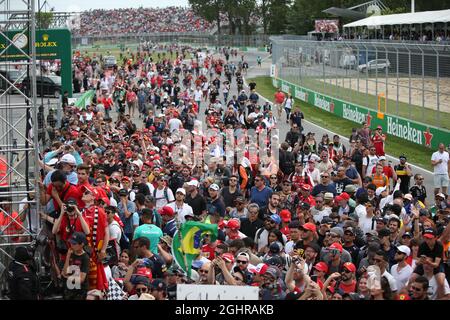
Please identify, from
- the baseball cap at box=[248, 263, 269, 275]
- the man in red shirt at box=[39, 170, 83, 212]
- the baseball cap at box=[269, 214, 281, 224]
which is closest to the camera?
the baseball cap at box=[248, 263, 269, 275]

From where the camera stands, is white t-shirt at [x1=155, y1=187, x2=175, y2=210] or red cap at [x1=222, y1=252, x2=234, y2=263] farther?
white t-shirt at [x1=155, y1=187, x2=175, y2=210]

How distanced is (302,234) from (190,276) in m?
1.99

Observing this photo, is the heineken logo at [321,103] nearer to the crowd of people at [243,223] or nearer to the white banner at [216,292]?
the crowd of people at [243,223]

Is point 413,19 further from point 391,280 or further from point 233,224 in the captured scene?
point 391,280

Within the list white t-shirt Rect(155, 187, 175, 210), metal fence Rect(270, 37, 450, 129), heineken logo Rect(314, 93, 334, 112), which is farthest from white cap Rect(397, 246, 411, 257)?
heineken logo Rect(314, 93, 334, 112)

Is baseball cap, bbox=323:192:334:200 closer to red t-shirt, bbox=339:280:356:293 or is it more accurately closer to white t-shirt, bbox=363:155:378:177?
red t-shirt, bbox=339:280:356:293

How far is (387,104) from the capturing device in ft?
A: 108

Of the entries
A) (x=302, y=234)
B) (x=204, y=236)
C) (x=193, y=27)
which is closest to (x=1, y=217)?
(x=204, y=236)

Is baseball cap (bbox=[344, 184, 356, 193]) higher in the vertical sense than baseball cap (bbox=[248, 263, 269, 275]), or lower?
higher

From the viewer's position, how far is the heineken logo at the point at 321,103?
137 feet

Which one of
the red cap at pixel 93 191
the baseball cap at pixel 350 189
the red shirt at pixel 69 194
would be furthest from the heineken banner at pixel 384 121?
the red shirt at pixel 69 194

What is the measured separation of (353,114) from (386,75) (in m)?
4.56

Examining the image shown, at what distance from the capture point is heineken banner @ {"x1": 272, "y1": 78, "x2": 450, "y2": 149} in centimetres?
2791

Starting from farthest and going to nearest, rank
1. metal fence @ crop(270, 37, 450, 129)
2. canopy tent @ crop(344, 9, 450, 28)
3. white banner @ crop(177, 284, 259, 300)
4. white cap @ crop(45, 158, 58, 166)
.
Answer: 1. canopy tent @ crop(344, 9, 450, 28)
2. metal fence @ crop(270, 37, 450, 129)
3. white cap @ crop(45, 158, 58, 166)
4. white banner @ crop(177, 284, 259, 300)
